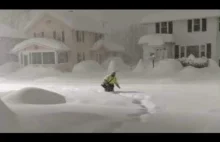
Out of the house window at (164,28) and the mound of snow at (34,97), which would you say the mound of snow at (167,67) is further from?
the mound of snow at (34,97)

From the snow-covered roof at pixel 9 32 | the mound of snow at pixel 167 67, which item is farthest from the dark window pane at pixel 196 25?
the snow-covered roof at pixel 9 32

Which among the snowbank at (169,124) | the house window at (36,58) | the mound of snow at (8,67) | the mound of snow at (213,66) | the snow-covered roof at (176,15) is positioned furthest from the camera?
the mound of snow at (8,67)

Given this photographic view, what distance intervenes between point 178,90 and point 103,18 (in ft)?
6.16

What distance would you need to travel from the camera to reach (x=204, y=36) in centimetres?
502

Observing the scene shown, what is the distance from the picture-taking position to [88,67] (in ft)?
17.7

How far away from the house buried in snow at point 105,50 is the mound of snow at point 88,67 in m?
0.10

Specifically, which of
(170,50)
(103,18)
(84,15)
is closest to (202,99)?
(170,50)

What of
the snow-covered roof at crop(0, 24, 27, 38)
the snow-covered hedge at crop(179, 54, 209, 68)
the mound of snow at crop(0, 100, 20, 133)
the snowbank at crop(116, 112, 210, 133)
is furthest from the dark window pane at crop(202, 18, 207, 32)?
the mound of snow at crop(0, 100, 20, 133)

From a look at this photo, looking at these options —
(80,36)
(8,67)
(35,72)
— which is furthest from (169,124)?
(8,67)

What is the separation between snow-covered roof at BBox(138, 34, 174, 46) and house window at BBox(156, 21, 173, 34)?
0.10 metres

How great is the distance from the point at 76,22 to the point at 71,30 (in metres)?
0.19

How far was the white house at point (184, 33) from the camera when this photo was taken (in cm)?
494
